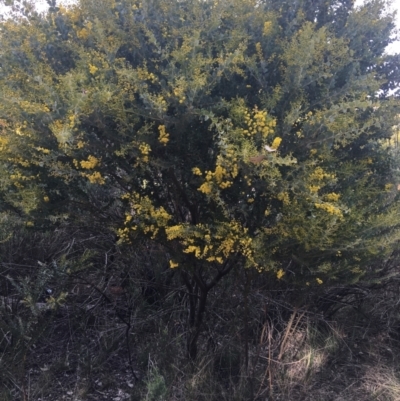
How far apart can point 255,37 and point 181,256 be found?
5.07ft

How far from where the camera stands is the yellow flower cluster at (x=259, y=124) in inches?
114

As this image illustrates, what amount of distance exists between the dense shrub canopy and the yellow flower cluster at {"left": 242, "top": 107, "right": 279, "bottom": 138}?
0.05ft

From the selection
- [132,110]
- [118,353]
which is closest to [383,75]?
[132,110]

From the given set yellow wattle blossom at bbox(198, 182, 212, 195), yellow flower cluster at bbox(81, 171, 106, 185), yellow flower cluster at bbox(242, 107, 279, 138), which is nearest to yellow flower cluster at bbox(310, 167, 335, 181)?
yellow flower cluster at bbox(242, 107, 279, 138)

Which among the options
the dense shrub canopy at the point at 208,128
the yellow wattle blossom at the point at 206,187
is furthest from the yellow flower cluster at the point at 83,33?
the yellow wattle blossom at the point at 206,187

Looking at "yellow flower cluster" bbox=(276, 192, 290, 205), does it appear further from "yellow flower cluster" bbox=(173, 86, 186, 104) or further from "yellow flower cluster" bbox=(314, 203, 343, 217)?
"yellow flower cluster" bbox=(173, 86, 186, 104)

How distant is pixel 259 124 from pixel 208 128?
348 millimetres

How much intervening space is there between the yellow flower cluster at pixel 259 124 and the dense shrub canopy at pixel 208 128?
0.01 meters

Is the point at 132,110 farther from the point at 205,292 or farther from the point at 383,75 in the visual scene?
the point at 383,75

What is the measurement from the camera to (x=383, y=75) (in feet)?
12.4

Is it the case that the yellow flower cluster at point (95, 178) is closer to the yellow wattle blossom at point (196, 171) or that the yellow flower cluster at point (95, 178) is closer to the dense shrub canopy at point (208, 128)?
the dense shrub canopy at point (208, 128)

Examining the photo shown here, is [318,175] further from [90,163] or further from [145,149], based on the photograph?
[90,163]

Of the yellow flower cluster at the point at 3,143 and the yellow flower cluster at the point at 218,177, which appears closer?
the yellow flower cluster at the point at 218,177

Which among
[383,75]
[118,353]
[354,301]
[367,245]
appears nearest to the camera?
[367,245]
